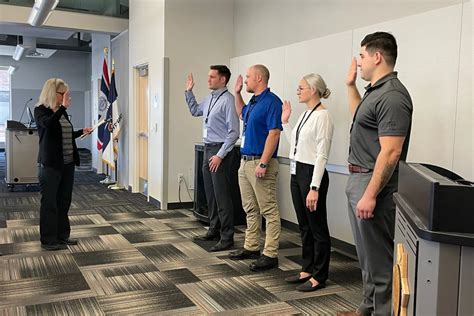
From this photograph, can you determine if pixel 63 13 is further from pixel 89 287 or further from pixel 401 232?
pixel 401 232

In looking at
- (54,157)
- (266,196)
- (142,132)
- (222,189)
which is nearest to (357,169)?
(266,196)

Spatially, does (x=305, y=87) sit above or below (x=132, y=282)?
above

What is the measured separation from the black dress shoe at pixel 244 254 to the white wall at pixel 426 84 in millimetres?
754

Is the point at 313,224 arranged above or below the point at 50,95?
below

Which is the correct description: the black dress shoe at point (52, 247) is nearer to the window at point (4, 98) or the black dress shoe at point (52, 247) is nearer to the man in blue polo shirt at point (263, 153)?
the man in blue polo shirt at point (263, 153)

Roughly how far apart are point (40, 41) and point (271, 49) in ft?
26.5

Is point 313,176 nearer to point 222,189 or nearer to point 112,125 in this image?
point 222,189

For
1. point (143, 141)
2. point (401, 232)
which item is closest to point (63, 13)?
point (143, 141)

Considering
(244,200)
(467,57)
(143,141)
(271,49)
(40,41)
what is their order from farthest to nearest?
1. (40,41)
2. (143,141)
3. (271,49)
4. (244,200)
5. (467,57)

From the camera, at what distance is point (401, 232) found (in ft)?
4.71

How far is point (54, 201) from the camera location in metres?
3.67

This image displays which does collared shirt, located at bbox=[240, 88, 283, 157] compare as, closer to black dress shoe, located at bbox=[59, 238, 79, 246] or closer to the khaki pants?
the khaki pants

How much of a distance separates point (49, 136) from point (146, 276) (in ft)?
4.46

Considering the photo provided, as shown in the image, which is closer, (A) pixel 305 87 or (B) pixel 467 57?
(B) pixel 467 57
